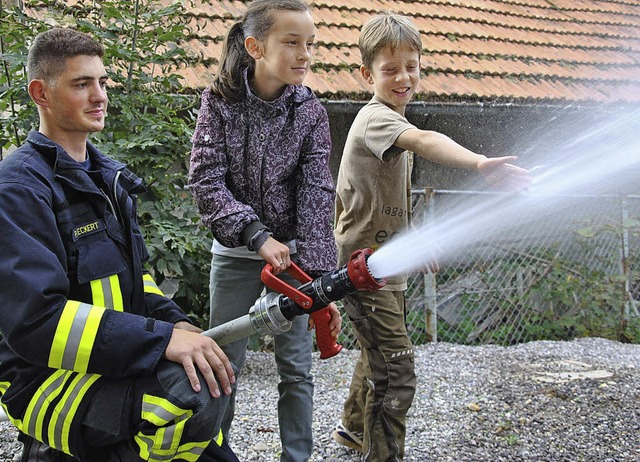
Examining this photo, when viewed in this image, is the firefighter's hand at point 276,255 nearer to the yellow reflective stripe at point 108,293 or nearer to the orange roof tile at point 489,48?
the yellow reflective stripe at point 108,293

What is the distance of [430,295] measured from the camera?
5758 mm

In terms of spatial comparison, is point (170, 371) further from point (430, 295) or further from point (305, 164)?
point (430, 295)

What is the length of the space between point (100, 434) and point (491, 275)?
5113 millimetres

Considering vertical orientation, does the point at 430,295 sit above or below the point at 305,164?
below

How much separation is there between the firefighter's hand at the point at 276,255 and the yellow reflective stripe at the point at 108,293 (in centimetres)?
53

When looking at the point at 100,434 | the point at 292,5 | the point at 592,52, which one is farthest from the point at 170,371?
the point at 592,52

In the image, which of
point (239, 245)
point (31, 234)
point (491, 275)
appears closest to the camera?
point (31, 234)

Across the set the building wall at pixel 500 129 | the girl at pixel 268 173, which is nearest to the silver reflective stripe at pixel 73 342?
the girl at pixel 268 173

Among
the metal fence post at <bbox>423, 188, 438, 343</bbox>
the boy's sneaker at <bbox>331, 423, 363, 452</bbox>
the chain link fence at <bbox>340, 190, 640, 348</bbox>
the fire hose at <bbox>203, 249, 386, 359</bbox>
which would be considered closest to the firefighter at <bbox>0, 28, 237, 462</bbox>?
the fire hose at <bbox>203, 249, 386, 359</bbox>

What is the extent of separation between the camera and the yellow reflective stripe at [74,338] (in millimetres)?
1670

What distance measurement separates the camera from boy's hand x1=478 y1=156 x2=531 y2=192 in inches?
79.6

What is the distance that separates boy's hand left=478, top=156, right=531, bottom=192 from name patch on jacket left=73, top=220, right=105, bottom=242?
1144mm

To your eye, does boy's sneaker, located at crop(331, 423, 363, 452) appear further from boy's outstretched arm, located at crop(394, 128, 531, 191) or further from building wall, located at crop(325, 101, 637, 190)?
building wall, located at crop(325, 101, 637, 190)

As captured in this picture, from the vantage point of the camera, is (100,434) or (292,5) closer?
(100,434)
